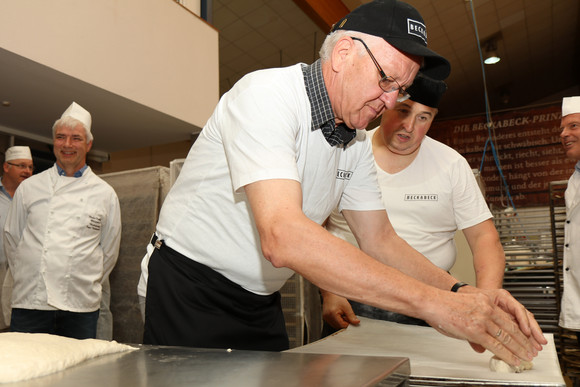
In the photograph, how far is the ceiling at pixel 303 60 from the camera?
326cm

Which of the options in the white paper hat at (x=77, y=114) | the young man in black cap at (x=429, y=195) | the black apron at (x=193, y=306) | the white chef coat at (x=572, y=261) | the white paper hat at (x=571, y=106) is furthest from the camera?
the white paper hat at (x=571, y=106)

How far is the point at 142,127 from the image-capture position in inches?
155

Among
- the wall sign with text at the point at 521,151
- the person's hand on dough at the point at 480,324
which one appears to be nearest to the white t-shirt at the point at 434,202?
the person's hand on dough at the point at 480,324

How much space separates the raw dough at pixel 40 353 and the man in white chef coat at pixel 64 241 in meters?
1.69

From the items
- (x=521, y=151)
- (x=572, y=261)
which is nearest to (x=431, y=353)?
(x=572, y=261)

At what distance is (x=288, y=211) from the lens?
0.75m

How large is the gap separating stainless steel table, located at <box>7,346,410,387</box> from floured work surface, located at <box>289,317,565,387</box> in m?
0.19

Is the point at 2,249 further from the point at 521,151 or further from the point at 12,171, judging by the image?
the point at 521,151

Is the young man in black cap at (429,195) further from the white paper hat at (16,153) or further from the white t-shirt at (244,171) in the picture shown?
the white paper hat at (16,153)

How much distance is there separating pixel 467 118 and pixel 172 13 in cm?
409

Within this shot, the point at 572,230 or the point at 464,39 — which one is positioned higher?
the point at 464,39

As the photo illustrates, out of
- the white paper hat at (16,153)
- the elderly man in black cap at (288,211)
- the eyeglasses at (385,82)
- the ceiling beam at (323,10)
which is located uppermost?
the ceiling beam at (323,10)

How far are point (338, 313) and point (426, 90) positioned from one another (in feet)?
2.39

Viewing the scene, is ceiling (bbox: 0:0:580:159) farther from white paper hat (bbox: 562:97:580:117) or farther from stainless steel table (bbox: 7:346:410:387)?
white paper hat (bbox: 562:97:580:117)
